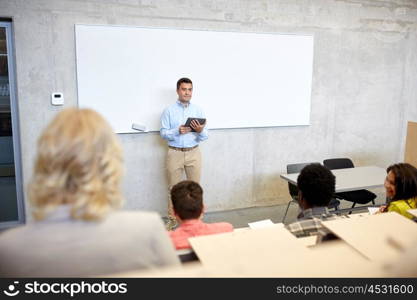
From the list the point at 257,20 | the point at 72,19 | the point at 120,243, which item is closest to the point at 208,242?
the point at 120,243

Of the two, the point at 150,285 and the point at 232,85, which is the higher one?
the point at 232,85

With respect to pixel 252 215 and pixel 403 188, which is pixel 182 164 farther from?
pixel 403 188

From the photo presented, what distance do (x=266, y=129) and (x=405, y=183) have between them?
253 cm

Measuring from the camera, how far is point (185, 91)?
13.0ft

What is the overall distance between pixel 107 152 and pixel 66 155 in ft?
0.38

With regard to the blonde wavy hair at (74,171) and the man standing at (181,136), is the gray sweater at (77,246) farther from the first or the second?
the man standing at (181,136)

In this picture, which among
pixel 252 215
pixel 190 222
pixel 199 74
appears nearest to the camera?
pixel 190 222

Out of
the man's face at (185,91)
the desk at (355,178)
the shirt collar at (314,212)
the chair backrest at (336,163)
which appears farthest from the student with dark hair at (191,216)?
the chair backrest at (336,163)

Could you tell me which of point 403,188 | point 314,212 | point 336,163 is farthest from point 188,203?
point 336,163

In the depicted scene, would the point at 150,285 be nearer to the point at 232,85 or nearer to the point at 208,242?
the point at 208,242

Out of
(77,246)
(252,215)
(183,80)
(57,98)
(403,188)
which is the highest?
(183,80)

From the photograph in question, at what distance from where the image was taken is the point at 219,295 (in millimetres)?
924

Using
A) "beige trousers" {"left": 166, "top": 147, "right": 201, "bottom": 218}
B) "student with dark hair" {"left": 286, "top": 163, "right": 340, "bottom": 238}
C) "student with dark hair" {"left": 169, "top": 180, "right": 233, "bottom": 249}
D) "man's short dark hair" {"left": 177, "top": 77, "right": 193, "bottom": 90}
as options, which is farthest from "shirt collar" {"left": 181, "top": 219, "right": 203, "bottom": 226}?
"man's short dark hair" {"left": 177, "top": 77, "right": 193, "bottom": 90}

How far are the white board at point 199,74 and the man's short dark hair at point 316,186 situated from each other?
2464mm
